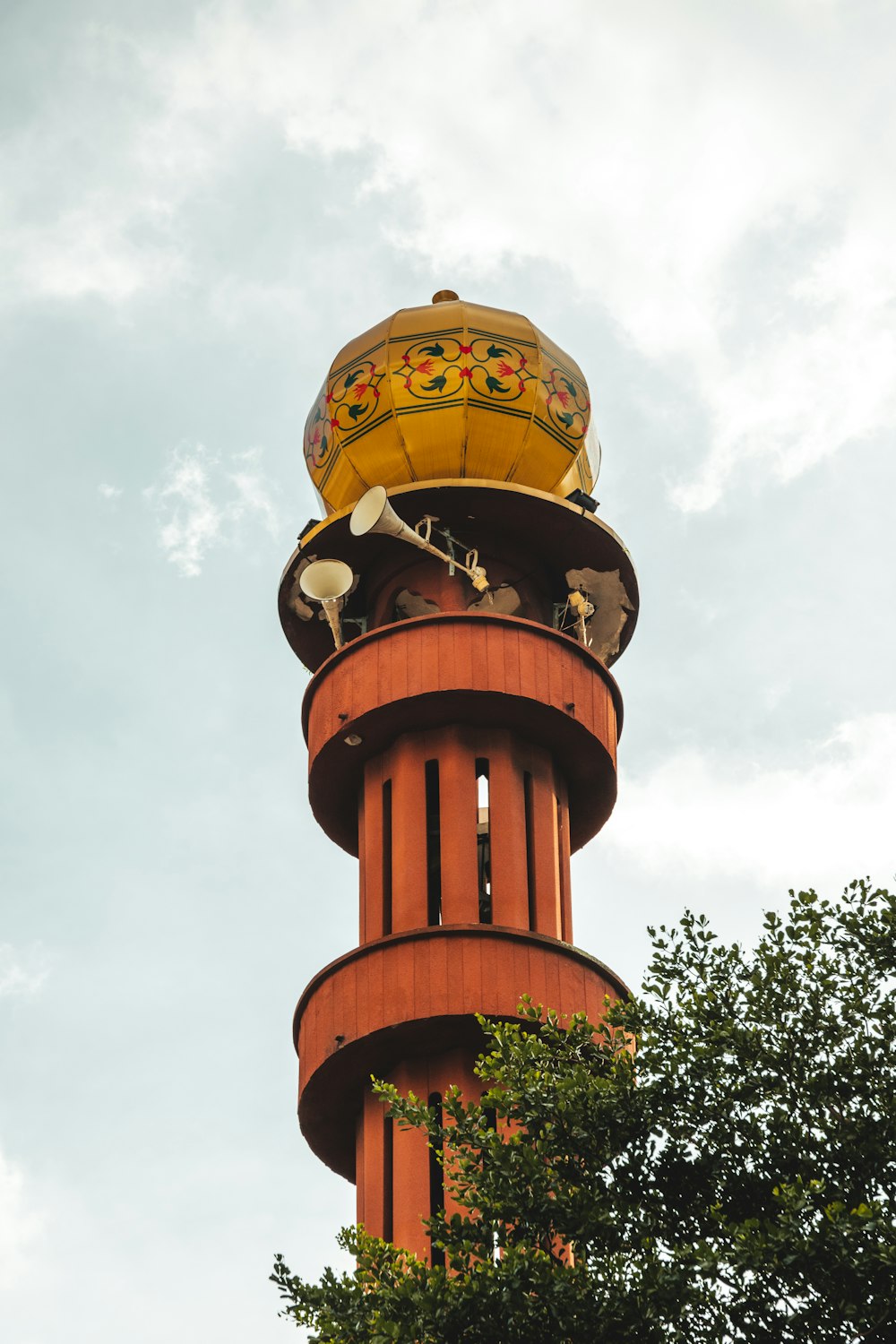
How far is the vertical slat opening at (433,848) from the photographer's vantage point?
28266 mm

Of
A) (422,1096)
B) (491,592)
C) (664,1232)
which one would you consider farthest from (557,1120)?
(491,592)

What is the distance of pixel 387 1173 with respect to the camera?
2570cm

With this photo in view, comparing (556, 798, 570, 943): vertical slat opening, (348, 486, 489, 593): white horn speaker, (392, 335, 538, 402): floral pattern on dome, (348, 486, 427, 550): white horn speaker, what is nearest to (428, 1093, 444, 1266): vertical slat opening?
(556, 798, 570, 943): vertical slat opening

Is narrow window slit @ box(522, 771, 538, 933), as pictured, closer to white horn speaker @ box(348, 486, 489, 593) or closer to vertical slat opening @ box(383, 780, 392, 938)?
vertical slat opening @ box(383, 780, 392, 938)

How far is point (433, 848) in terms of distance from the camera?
2894 cm

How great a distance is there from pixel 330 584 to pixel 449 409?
387 centimetres

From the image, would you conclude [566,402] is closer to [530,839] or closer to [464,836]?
[530,839]

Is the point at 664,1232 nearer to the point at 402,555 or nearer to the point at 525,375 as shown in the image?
the point at 402,555

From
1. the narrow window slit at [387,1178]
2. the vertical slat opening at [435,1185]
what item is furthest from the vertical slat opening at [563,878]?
the narrow window slit at [387,1178]

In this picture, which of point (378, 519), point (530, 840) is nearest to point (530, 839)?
point (530, 840)

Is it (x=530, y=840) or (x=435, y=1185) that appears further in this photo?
(x=530, y=840)

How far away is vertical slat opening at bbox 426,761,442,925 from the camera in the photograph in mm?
28266

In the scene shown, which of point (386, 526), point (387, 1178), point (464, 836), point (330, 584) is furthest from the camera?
point (330, 584)

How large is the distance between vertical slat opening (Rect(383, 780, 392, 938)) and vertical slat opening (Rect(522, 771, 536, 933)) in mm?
2139
